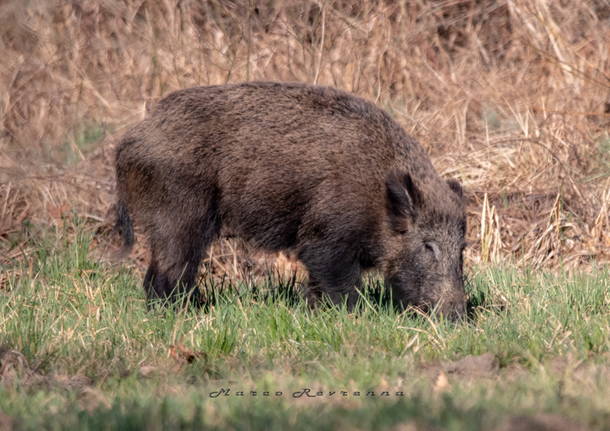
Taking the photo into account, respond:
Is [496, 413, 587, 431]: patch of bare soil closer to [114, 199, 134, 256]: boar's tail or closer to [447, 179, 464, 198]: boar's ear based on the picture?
[447, 179, 464, 198]: boar's ear

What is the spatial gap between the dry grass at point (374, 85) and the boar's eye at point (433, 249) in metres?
1.60

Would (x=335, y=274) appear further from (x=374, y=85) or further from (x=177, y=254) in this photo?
(x=374, y=85)

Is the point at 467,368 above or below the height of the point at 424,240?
below

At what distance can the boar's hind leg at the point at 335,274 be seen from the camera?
247 inches

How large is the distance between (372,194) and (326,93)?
32.1 inches

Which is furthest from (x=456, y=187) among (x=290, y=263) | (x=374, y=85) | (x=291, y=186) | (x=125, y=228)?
(x=374, y=85)

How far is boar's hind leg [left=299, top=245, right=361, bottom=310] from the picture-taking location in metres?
6.28

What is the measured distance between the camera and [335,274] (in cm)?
630

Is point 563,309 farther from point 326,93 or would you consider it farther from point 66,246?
point 66,246

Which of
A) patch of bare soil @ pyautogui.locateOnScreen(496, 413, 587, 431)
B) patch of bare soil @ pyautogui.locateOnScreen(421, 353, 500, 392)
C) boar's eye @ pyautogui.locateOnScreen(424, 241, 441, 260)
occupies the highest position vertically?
patch of bare soil @ pyautogui.locateOnScreen(496, 413, 587, 431)

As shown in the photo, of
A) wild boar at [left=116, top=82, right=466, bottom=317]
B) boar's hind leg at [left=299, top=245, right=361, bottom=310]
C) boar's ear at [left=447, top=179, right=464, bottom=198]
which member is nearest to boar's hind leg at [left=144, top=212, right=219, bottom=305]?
wild boar at [left=116, top=82, right=466, bottom=317]

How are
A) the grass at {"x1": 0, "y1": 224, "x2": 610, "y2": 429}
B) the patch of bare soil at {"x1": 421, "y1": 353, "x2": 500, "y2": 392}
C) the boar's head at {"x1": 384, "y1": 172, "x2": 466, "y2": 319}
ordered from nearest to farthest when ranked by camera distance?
1. the grass at {"x1": 0, "y1": 224, "x2": 610, "y2": 429}
2. the patch of bare soil at {"x1": 421, "y1": 353, "x2": 500, "y2": 392}
3. the boar's head at {"x1": 384, "y1": 172, "x2": 466, "y2": 319}

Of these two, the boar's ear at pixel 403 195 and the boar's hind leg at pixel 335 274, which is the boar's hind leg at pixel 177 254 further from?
the boar's ear at pixel 403 195

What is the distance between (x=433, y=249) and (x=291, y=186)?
103cm
